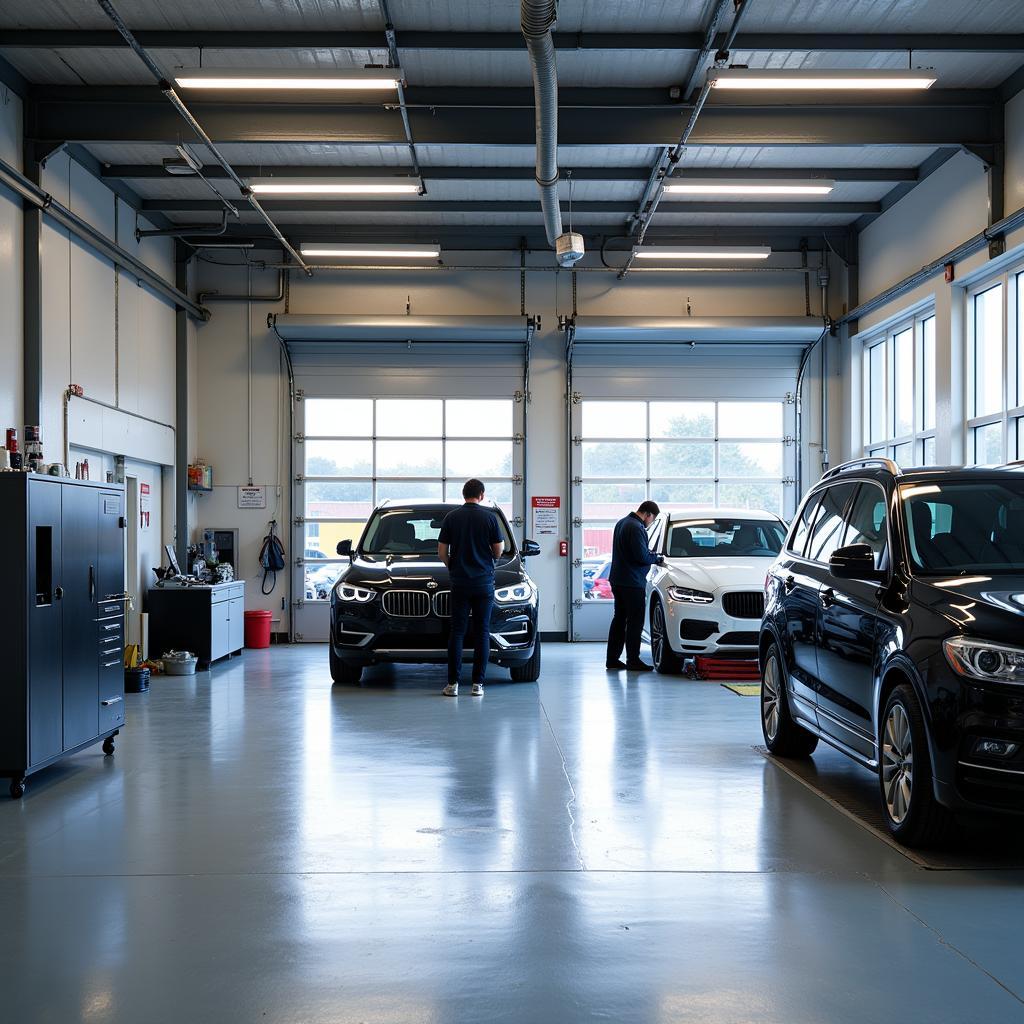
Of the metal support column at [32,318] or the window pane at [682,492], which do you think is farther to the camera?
the window pane at [682,492]

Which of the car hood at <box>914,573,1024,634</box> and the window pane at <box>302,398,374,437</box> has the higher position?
the window pane at <box>302,398,374,437</box>

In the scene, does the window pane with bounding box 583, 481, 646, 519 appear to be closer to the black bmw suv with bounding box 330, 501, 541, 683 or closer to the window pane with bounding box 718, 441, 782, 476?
the window pane with bounding box 718, 441, 782, 476

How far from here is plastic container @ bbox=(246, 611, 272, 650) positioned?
14836 millimetres

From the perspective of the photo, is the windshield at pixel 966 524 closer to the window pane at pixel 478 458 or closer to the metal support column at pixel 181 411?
the window pane at pixel 478 458

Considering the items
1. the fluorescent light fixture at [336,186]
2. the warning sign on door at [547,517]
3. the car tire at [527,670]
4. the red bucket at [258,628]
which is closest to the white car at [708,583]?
the car tire at [527,670]

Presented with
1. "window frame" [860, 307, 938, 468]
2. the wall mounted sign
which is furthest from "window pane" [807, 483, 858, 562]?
the wall mounted sign

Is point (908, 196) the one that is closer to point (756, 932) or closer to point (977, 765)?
point (977, 765)

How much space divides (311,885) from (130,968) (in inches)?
36.5

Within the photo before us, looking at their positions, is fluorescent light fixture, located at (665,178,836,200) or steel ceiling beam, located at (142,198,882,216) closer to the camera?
fluorescent light fixture, located at (665,178,836,200)

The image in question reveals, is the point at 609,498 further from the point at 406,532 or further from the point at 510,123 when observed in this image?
the point at 510,123

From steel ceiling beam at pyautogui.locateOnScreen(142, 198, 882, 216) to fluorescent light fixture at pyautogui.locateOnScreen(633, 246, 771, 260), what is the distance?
544mm

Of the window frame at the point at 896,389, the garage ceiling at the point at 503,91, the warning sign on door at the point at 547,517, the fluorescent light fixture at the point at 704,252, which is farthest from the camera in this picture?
the warning sign on door at the point at 547,517

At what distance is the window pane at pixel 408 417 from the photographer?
15695 millimetres

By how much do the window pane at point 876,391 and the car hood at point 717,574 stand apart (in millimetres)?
4413
